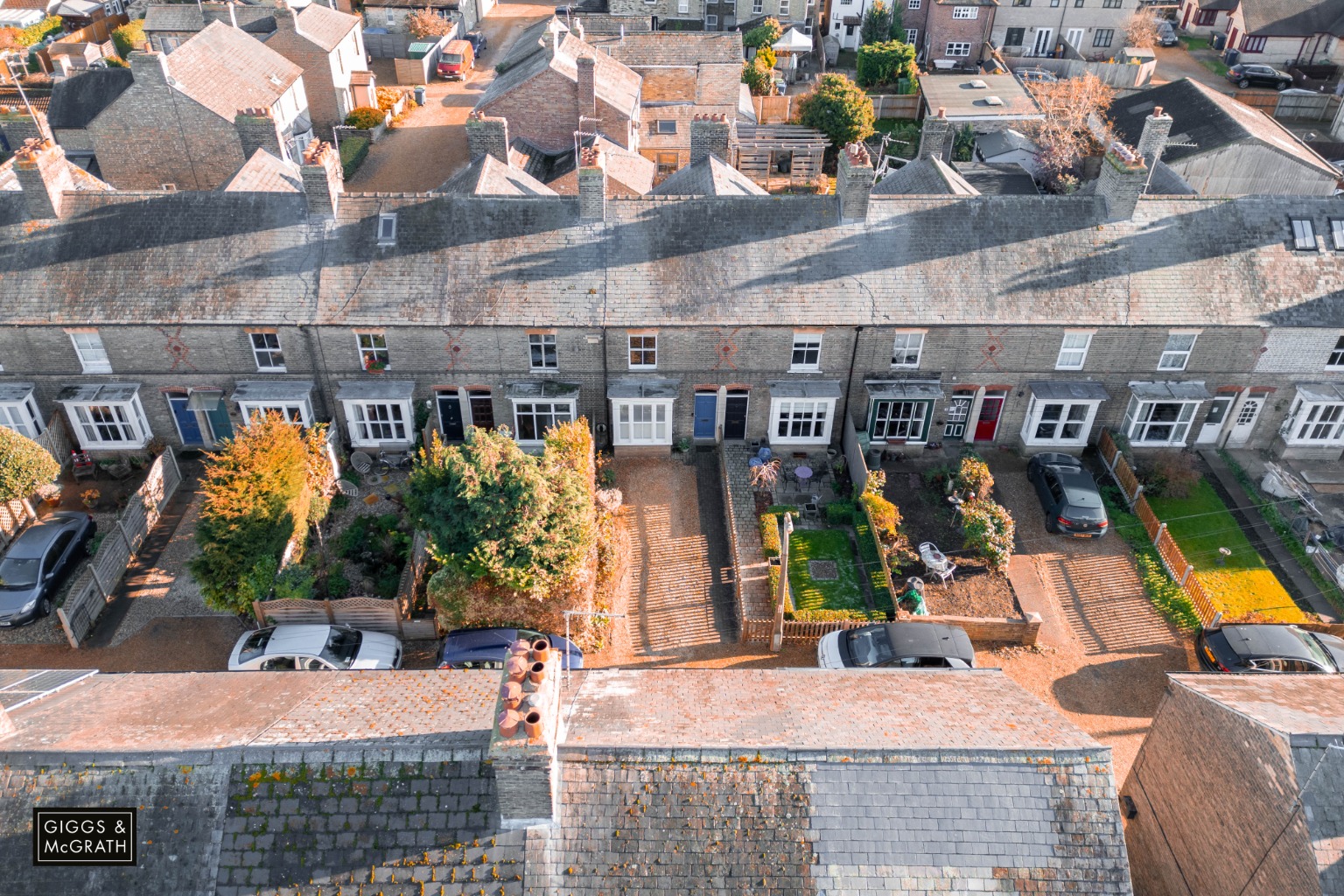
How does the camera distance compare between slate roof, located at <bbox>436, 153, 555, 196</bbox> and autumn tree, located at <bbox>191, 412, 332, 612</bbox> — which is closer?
autumn tree, located at <bbox>191, 412, 332, 612</bbox>

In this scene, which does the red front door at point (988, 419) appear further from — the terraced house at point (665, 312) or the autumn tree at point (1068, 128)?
the autumn tree at point (1068, 128)

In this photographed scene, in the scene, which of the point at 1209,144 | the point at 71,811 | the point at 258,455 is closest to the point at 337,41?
the point at 258,455

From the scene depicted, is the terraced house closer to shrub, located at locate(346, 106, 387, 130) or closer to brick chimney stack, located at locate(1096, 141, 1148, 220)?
brick chimney stack, located at locate(1096, 141, 1148, 220)

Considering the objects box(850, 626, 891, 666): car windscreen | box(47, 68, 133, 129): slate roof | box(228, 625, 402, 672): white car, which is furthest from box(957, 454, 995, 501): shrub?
box(47, 68, 133, 129): slate roof

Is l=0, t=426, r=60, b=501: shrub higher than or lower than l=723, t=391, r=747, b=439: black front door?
higher

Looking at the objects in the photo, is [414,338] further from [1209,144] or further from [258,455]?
[1209,144]

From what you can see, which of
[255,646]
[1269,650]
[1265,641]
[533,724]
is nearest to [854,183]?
[1265,641]

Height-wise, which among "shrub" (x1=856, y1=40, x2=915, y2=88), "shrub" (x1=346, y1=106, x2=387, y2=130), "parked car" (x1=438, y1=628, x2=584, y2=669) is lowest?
"parked car" (x1=438, y1=628, x2=584, y2=669)

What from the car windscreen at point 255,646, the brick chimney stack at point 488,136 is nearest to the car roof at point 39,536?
the car windscreen at point 255,646
